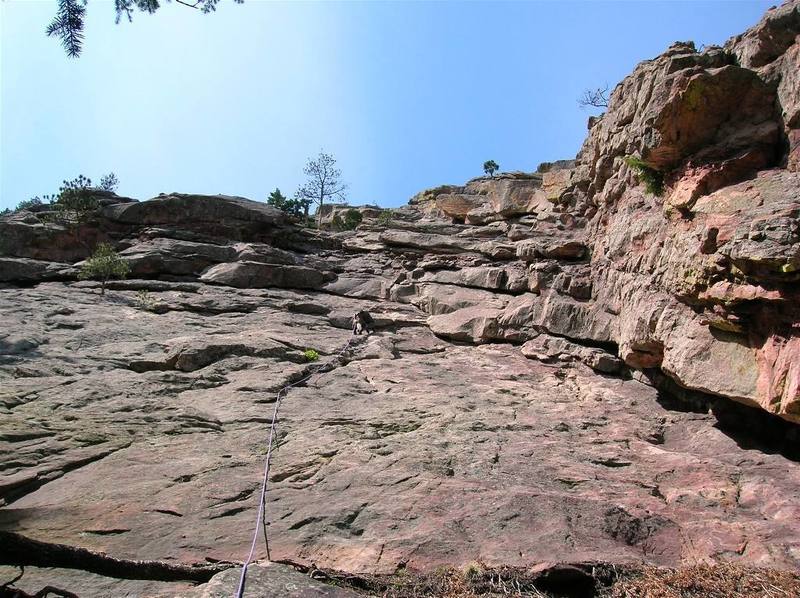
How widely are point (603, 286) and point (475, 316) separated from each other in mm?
3752

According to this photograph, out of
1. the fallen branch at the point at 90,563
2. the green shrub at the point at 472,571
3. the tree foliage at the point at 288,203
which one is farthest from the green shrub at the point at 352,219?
the green shrub at the point at 472,571

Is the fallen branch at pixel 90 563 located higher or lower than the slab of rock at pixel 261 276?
lower

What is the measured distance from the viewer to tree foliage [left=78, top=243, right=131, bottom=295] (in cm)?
1844

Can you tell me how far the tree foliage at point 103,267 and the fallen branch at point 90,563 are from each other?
45.8 ft

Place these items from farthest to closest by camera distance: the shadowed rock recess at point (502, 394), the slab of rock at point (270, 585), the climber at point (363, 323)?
the climber at point (363, 323), the shadowed rock recess at point (502, 394), the slab of rock at point (270, 585)

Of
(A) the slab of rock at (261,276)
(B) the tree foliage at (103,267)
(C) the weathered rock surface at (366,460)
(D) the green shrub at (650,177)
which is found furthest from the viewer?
(A) the slab of rock at (261,276)

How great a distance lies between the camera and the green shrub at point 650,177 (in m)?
12.2

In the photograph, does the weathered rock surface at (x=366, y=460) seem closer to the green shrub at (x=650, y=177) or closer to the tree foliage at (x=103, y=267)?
the green shrub at (x=650, y=177)

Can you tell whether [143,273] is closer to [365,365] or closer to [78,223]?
[78,223]

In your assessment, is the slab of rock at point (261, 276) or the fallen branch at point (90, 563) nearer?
the fallen branch at point (90, 563)

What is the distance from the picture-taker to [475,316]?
53.0 ft

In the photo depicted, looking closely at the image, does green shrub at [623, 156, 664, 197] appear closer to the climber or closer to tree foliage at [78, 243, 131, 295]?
the climber

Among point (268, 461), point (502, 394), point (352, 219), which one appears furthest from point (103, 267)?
point (352, 219)

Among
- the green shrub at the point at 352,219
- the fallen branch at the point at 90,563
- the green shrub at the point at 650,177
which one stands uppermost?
the green shrub at the point at 352,219
